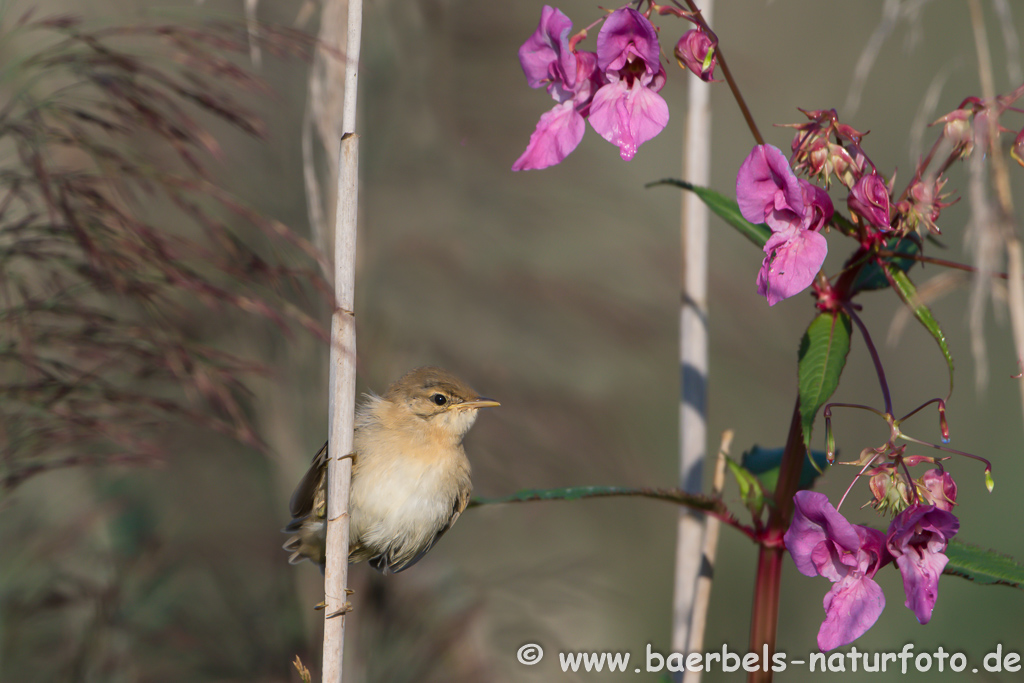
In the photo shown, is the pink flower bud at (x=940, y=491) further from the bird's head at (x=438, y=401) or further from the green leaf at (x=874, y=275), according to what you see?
the bird's head at (x=438, y=401)

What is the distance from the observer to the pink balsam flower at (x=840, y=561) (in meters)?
1.11

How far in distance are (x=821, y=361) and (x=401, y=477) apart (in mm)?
1463

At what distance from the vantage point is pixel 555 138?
128 cm

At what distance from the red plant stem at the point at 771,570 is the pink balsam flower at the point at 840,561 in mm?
183

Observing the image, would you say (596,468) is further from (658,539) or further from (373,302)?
(658,539)

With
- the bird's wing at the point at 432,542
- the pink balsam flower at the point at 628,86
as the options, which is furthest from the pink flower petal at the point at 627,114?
the bird's wing at the point at 432,542

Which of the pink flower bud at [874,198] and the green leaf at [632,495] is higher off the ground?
the pink flower bud at [874,198]

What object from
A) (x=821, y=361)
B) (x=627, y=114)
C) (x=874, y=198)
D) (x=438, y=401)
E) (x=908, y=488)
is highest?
(x=627, y=114)

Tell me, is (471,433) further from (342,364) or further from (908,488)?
(908,488)

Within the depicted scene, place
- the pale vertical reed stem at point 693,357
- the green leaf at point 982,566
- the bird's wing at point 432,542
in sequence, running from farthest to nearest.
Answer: the bird's wing at point 432,542, the pale vertical reed stem at point 693,357, the green leaf at point 982,566

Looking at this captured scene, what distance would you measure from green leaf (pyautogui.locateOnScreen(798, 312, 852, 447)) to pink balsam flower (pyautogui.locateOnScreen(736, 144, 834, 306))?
150mm

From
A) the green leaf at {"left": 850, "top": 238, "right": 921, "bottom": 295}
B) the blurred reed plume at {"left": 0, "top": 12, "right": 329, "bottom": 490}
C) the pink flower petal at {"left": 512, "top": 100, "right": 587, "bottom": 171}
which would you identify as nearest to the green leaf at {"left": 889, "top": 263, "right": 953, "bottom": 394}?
the green leaf at {"left": 850, "top": 238, "right": 921, "bottom": 295}

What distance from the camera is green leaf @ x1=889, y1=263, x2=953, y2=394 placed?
1.16m

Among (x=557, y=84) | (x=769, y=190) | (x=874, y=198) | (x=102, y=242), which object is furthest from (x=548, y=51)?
(x=102, y=242)
